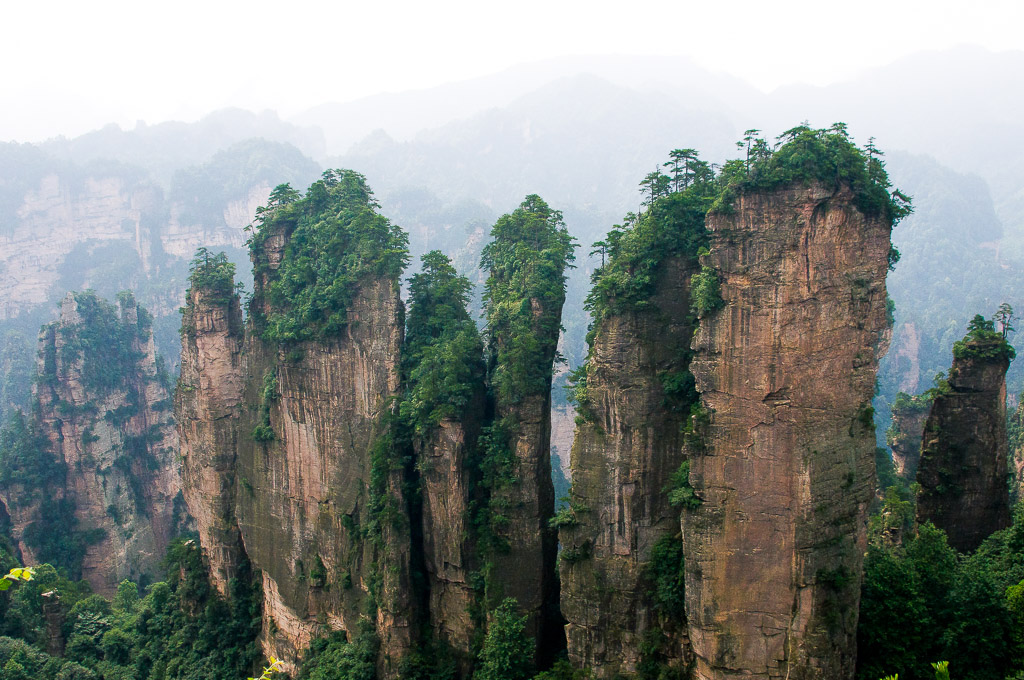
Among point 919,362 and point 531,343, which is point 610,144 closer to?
point 919,362

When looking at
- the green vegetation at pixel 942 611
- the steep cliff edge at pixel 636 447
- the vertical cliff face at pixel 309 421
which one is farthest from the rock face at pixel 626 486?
the vertical cliff face at pixel 309 421

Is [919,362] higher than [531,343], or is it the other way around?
[531,343]

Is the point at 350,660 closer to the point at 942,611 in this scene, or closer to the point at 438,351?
the point at 438,351

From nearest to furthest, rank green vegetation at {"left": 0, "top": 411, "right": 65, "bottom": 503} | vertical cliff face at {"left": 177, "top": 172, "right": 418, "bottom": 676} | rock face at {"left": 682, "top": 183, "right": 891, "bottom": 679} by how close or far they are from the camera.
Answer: rock face at {"left": 682, "top": 183, "right": 891, "bottom": 679}
vertical cliff face at {"left": 177, "top": 172, "right": 418, "bottom": 676}
green vegetation at {"left": 0, "top": 411, "right": 65, "bottom": 503}

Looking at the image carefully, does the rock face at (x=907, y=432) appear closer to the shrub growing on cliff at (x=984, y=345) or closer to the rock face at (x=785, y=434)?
the shrub growing on cliff at (x=984, y=345)

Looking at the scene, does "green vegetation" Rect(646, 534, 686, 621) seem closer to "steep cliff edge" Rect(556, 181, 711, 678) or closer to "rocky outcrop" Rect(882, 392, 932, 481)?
"steep cliff edge" Rect(556, 181, 711, 678)

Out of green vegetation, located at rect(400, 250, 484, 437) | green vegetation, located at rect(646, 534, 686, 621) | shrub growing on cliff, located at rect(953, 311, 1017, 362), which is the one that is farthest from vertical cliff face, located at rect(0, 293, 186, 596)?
shrub growing on cliff, located at rect(953, 311, 1017, 362)

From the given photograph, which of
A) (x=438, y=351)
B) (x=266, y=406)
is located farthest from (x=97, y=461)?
(x=438, y=351)

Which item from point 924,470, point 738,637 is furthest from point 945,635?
point 924,470
